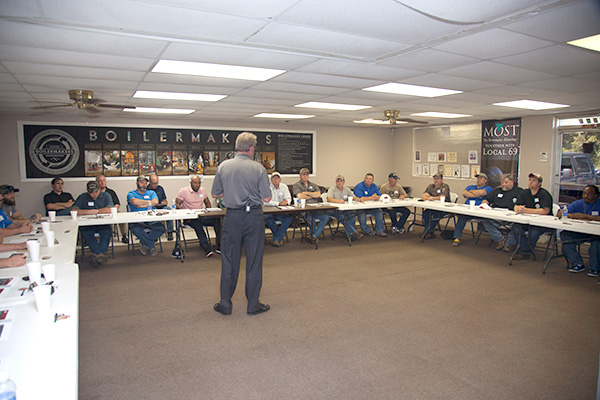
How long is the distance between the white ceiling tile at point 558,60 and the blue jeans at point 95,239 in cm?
550

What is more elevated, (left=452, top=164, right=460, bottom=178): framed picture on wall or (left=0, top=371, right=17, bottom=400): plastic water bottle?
(left=452, top=164, right=460, bottom=178): framed picture on wall

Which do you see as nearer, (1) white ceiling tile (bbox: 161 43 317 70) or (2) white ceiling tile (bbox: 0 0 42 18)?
(2) white ceiling tile (bbox: 0 0 42 18)

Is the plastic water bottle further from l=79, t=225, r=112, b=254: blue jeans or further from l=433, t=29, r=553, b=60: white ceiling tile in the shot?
l=79, t=225, r=112, b=254: blue jeans

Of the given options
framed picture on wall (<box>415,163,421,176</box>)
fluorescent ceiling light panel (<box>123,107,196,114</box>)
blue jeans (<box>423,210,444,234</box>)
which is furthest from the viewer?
framed picture on wall (<box>415,163,421,176</box>)

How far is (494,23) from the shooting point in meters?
2.39

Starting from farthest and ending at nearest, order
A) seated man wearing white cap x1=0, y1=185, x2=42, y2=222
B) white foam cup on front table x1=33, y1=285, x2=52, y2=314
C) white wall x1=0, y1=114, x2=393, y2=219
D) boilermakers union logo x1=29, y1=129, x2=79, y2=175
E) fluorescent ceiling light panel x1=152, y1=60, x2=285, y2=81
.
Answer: boilermakers union logo x1=29, y1=129, x2=79, y2=175, white wall x1=0, y1=114, x2=393, y2=219, seated man wearing white cap x1=0, y1=185, x2=42, y2=222, fluorescent ceiling light panel x1=152, y1=60, x2=285, y2=81, white foam cup on front table x1=33, y1=285, x2=52, y2=314

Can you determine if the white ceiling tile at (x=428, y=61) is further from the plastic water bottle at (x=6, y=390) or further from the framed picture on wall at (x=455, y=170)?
the framed picture on wall at (x=455, y=170)

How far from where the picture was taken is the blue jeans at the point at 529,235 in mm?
5551

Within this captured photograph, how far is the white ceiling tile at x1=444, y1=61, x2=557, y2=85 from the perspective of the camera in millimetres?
3535

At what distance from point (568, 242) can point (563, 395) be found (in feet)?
10.7

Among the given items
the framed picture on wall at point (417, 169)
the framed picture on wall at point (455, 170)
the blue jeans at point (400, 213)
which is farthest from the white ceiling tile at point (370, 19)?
the framed picture on wall at point (417, 169)

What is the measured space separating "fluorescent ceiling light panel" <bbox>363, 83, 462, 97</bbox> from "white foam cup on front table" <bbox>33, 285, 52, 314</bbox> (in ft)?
12.7

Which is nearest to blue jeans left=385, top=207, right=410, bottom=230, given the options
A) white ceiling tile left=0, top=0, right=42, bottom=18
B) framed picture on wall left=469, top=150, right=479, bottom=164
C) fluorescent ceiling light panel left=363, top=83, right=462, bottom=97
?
framed picture on wall left=469, top=150, right=479, bottom=164

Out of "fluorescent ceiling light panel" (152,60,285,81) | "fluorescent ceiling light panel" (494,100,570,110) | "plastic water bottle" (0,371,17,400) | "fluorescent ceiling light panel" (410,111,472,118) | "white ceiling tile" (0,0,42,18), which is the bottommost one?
"plastic water bottle" (0,371,17,400)
